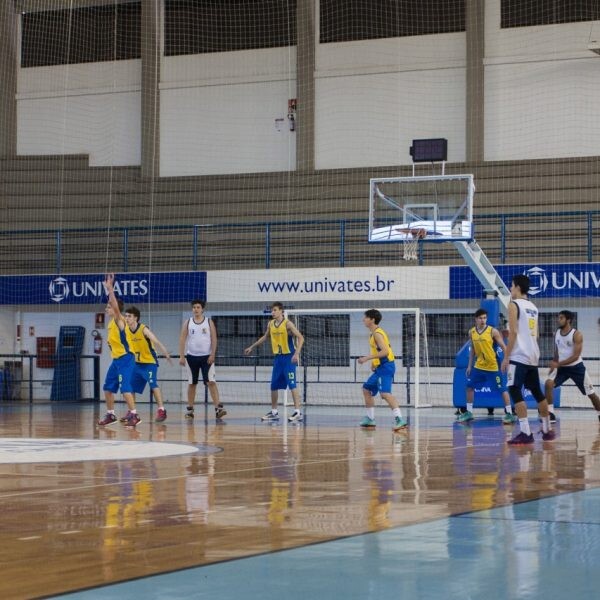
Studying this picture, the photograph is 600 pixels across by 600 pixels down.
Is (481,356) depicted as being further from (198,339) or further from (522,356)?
(522,356)

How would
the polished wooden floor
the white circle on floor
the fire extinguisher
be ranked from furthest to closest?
the fire extinguisher → the white circle on floor → the polished wooden floor

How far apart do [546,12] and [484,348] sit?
38.8 ft

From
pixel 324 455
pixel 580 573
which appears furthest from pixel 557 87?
pixel 580 573

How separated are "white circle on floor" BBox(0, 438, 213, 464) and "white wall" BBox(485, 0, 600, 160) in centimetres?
1702

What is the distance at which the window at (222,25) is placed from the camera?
3134 centimetres

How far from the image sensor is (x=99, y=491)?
349 inches

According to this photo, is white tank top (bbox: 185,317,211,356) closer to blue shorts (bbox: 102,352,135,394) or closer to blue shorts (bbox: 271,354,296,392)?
blue shorts (bbox: 271,354,296,392)

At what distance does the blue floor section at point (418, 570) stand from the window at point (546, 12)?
23613 mm

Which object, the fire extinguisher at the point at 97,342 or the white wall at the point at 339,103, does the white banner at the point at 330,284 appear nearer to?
Result: the fire extinguisher at the point at 97,342

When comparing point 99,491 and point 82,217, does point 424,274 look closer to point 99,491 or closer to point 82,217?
point 82,217

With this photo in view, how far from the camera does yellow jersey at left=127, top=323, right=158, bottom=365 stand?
1911 cm

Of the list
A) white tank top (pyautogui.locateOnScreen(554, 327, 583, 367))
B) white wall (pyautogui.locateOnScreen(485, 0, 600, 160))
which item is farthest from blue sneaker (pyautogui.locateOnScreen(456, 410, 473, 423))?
white wall (pyautogui.locateOnScreen(485, 0, 600, 160))

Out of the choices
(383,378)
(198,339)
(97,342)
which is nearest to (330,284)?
(198,339)

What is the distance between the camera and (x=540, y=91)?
95.4 ft
